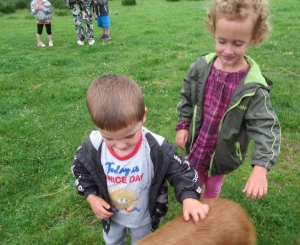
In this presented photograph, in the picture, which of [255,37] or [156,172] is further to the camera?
[255,37]

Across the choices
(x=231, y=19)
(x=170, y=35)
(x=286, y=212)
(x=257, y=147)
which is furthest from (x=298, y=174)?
(x=170, y=35)

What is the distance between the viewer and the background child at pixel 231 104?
2.25m

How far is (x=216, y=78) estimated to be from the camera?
2.61 metres

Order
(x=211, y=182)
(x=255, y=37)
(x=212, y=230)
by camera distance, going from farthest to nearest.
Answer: (x=211, y=182), (x=255, y=37), (x=212, y=230)

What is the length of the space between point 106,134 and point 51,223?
2165mm

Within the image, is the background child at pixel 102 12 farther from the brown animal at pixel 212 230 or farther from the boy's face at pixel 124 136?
the brown animal at pixel 212 230

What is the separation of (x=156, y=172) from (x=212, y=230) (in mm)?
553

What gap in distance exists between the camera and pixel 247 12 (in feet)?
7.34

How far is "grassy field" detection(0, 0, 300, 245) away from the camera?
360 centimetres

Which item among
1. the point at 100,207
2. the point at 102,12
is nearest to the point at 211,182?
the point at 100,207

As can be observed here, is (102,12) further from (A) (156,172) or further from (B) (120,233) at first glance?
(A) (156,172)

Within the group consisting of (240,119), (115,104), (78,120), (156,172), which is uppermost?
(115,104)

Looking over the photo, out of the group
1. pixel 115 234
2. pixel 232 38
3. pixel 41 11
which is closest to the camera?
pixel 232 38

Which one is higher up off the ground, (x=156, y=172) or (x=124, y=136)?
(x=124, y=136)
